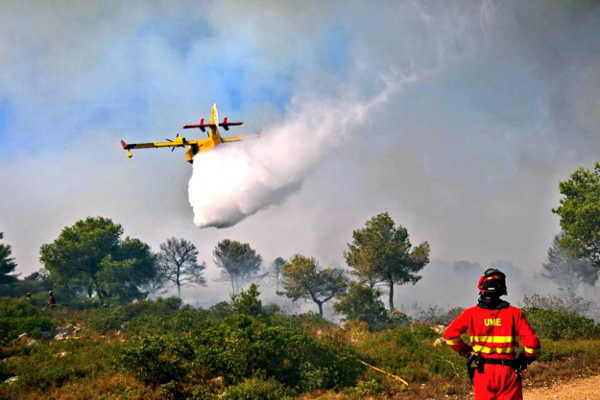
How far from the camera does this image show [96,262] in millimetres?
53000

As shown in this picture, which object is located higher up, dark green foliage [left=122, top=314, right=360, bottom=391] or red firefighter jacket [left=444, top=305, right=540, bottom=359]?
red firefighter jacket [left=444, top=305, right=540, bottom=359]

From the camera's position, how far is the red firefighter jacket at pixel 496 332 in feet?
15.5

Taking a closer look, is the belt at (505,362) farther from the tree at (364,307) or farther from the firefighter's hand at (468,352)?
the tree at (364,307)

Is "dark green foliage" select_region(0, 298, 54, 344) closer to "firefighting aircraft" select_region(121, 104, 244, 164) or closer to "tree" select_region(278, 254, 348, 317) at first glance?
"firefighting aircraft" select_region(121, 104, 244, 164)

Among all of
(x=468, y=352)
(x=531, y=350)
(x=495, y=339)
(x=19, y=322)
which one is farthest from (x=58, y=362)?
(x=531, y=350)

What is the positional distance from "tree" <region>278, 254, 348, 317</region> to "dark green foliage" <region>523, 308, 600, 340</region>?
103 ft

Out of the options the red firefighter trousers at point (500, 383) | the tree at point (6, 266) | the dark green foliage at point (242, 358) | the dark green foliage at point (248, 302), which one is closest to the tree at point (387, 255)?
the dark green foliage at point (248, 302)

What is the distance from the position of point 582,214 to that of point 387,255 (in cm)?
1907

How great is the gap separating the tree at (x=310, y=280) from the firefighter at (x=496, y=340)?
146ft

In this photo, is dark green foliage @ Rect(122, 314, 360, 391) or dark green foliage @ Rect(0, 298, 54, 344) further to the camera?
dark green foliage @ Rect(0, 298, 54, 344)

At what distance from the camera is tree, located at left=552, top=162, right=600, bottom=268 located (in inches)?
1265

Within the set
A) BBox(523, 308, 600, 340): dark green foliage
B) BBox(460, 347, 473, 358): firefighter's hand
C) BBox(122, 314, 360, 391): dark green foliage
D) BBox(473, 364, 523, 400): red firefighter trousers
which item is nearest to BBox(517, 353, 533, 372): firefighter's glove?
BBox(473, 364, 523, 400): red firefighter trousers

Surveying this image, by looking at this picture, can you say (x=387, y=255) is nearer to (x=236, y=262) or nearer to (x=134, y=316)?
(x=134, y=316)

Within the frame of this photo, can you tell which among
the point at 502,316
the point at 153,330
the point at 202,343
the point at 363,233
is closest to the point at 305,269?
the point at 363,233
